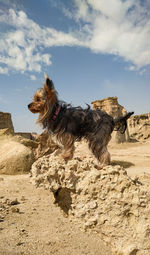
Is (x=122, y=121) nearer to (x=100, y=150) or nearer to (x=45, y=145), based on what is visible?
(x=100, y=150)

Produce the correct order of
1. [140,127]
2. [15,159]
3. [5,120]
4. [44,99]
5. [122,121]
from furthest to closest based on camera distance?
[140,127], [5,120], [15,159], [122,121], [44,99]

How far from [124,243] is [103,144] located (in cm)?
246

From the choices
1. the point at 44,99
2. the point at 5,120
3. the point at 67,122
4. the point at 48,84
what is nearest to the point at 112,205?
the point at 67,122

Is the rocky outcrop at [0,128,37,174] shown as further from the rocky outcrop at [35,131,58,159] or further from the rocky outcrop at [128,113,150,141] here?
the rocky outcrop at [128,113,150,141]

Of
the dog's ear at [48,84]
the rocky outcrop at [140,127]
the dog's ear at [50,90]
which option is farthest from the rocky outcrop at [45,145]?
the rocky outcrop at [140,127]

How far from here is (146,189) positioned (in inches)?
98.2

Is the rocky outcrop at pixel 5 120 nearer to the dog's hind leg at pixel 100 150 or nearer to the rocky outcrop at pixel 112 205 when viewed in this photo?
the dog's hind leg at pixel 100 150

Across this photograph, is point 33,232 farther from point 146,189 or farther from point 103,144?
point 103,144

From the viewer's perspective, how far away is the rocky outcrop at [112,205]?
227 cm

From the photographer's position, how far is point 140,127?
141ft

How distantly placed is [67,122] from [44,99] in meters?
0.73

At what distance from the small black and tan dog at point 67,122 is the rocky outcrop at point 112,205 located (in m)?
1.69

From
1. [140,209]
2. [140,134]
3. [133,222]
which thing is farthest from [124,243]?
[140,134]

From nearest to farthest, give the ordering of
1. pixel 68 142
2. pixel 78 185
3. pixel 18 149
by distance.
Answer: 1. pixel 78 185
2. pixel 68 142
3. pixel 18 149
